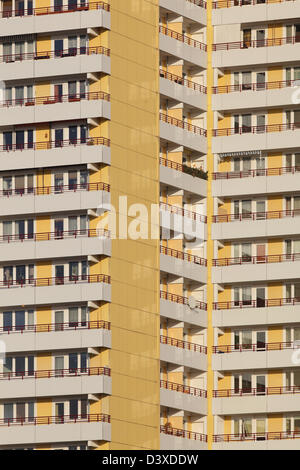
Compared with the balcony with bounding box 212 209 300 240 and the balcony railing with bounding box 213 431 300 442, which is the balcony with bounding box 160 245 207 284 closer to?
the balcony with bounding box 212 209 300 240

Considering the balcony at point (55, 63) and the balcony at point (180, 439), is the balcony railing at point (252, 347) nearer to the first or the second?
the balcony at point (180, 439)

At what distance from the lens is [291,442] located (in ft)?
557

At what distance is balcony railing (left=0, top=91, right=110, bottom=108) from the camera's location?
16688 cm

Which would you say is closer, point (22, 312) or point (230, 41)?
point (22, 312)

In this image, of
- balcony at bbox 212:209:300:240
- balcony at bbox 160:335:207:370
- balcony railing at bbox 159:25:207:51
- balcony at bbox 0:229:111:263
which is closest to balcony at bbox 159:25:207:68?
balcony railing at bbox 159:25:207:51

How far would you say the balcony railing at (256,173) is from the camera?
17412cm

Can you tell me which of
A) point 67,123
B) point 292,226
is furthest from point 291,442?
point 67,123

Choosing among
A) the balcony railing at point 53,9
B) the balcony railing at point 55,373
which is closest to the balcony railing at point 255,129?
the balcony railing at point 53,9

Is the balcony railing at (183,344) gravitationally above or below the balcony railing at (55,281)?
below

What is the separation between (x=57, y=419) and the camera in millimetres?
163750

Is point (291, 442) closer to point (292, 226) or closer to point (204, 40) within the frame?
point (292, 226)

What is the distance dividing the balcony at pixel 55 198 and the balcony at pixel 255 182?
1175 centimetres

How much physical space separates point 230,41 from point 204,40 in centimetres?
179

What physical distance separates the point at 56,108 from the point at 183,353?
60.2ft
